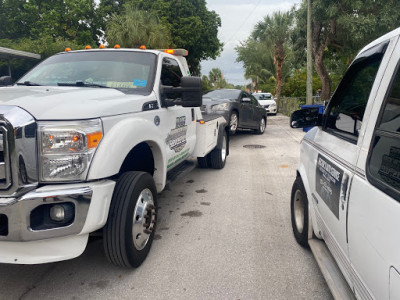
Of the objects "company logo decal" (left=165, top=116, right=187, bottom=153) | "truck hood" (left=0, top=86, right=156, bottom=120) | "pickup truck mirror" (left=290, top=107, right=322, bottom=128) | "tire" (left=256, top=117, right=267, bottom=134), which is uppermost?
"truck hood" (left=0, top=86, right=156, bottom=120)

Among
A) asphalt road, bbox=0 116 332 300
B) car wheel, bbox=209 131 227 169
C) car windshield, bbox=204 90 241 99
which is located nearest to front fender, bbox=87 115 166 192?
asphalt road, bbox=0 116 332 300

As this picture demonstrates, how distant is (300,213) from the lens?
3.37m

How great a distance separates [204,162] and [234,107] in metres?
3.45

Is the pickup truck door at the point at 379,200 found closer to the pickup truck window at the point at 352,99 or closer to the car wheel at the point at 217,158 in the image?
the pickup truck window at the point at 352,99

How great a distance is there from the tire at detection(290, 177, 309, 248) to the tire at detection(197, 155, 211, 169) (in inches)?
129

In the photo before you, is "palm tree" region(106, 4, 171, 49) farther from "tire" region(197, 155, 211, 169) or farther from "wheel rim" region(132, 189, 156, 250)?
"wheel rim" region(132, 189, 156, 250)

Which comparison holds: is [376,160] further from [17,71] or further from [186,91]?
[17,71]

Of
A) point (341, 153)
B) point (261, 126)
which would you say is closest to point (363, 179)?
point (341, 153)

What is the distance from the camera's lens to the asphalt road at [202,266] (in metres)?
2.62

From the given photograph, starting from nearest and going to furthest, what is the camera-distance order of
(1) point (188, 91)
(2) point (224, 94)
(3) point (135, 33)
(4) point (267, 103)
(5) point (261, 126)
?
(1) point (188, 91), (2) point (224, 94), (5) point (261, 126), (3) point (135, 33), (4) point (267, 103)

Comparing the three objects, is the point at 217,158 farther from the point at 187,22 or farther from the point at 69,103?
the point at 187,22

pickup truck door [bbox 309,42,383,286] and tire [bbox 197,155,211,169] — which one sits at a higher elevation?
pickup truck door [bbox 309,42,383,286]

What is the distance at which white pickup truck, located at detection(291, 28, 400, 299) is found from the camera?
55.1 inches

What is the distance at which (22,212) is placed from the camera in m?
2.05
